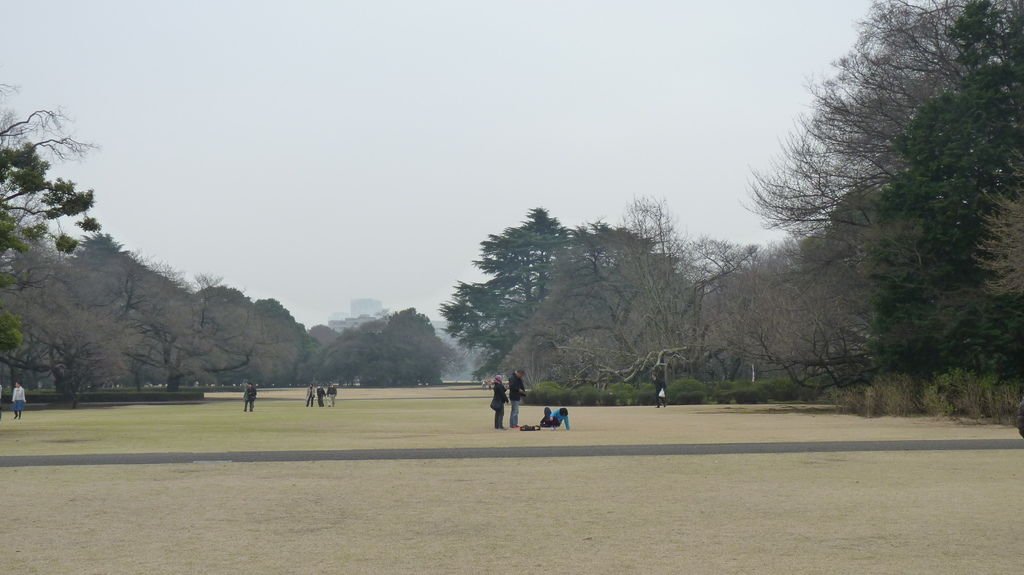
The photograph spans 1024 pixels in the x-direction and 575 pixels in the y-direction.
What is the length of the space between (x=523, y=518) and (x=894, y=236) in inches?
1022

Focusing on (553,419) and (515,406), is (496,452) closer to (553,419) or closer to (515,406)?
(553,419)

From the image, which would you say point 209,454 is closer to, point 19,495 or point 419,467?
point 419,467

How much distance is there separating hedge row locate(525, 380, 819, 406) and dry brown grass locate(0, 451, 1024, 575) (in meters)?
34.0

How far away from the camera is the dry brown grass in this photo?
27.9 feet

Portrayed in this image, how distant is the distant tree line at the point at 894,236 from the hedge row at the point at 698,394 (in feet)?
11.3

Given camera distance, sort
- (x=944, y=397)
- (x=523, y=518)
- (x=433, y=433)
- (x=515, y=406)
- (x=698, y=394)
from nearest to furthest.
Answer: (x=523, y=518), (x=433, y=433), (x=515, y=406), (x=944, y=397), (x=698, y=394)

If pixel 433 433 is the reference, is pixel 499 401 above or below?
above

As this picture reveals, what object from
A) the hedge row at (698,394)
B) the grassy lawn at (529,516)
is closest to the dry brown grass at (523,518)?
the grassy lawn at (529,516)

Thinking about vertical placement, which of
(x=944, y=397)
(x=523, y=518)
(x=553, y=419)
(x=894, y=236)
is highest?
(x=894, y=236)

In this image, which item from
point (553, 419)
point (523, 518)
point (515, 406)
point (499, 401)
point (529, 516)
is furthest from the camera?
point (515, 406)

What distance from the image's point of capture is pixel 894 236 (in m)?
33.6

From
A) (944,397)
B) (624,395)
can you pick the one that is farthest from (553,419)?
(624,395)

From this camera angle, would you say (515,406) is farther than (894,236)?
No

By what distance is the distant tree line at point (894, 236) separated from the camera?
31875 millimetres
